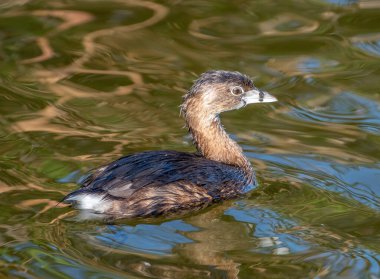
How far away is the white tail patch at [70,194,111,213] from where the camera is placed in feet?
20.7

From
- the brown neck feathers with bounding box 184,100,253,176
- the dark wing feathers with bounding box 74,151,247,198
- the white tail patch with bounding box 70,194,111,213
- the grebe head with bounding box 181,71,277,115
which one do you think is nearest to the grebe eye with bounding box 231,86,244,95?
the grebe head with bounding box 181,71,277,115

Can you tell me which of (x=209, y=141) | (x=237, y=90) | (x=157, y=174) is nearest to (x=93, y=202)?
(x=157, y=174)

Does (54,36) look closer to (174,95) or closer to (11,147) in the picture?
(174,95)

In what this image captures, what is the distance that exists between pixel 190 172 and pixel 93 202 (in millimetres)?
769

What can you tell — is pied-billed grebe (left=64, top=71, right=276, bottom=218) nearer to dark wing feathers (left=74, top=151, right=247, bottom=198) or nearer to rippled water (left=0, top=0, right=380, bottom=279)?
dark wing feathers (left=74, top=151, right=247, bottom=198)

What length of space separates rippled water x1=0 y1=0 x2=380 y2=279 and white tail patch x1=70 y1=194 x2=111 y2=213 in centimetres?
11

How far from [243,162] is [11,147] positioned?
1800 millimetres

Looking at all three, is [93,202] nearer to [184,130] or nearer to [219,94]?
[219,94]

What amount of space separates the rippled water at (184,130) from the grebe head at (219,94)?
1.46ft

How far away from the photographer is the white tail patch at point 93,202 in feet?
20.7

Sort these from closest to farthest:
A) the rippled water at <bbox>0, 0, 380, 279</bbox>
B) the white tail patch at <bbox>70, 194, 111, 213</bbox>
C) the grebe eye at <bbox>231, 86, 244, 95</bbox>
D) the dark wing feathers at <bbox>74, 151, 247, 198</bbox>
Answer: the rippled water at <bbox>0, 0, 380, 279</bbox>
the white tail patch at <bbox>70, 194, 111, 213</bbox>
the dark wing feathers at <bbox>74, 151, 247, 198</bbox>
the grebe eye at <bbox>231, 86, 244, 95</bbox>

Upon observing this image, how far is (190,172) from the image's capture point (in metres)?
6.72

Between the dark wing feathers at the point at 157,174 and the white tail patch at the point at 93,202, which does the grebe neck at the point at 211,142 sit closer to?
the dark wing feathers at the point at 157,174

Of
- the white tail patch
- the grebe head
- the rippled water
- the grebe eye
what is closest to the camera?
the rippled water
